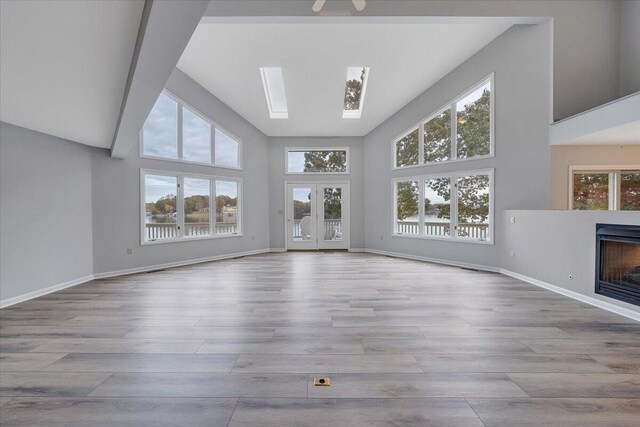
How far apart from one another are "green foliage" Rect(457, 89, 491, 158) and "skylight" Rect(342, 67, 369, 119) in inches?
84.8

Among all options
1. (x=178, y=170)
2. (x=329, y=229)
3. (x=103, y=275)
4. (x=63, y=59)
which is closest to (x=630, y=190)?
(x=329, y=229)

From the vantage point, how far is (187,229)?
22.0 feet

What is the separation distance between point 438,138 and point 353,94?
2267 millimetres

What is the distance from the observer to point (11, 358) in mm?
2385

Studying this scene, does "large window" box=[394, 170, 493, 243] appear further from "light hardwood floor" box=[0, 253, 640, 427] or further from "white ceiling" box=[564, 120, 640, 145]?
"light hardwood floor" box=[0, 253, 640, 427]

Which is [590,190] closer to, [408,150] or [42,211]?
[408,150]

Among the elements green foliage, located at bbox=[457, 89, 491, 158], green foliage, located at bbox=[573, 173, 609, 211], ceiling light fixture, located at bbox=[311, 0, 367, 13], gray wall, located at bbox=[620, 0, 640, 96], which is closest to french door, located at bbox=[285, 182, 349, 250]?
green foliage, located at bbox=[457, 89, 491, 158]

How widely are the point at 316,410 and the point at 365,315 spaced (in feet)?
5.26

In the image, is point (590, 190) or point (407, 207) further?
point (407, 207)

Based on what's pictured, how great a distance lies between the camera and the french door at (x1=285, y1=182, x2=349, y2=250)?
28.8 ft

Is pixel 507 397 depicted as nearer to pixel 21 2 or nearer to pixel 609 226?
pixel 609 226

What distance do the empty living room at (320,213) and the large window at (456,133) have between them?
58 millimetres

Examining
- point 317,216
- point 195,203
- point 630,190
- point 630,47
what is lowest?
point 317,216

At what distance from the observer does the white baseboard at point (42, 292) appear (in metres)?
3.71
